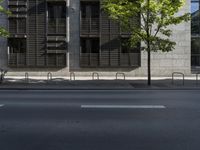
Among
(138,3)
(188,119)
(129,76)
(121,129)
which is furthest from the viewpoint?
(129,76)

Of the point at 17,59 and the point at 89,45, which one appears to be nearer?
the point at 17,59

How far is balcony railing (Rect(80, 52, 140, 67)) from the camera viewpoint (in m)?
34.5

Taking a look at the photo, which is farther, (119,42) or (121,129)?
(119,42)

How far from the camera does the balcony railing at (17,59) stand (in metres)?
34.7

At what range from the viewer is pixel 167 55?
34.4 metres

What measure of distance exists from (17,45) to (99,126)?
86.6 feet

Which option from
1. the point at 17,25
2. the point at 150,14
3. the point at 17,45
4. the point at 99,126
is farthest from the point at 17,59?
the point at 99,126

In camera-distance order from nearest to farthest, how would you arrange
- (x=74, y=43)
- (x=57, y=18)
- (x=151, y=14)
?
(x=151, y=14) → (x=74, y=43) → (x=57, y=18)

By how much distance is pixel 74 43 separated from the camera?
34.7 m

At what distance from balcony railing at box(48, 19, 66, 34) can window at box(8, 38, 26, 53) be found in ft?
8.10

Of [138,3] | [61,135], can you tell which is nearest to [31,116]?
[61,135]

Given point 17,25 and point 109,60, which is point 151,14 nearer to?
point 109,60

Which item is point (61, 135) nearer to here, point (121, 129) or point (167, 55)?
point (121, 129)

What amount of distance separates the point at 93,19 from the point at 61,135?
26519 mm
